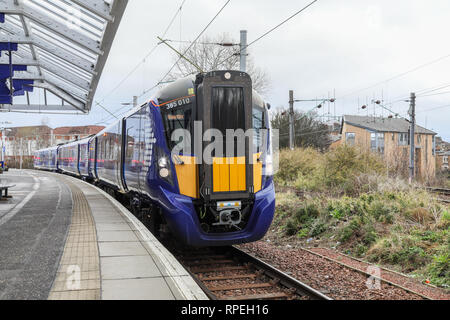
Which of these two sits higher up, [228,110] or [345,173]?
[228,110]

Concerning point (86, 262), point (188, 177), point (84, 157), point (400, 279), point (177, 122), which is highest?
point (177, 122)

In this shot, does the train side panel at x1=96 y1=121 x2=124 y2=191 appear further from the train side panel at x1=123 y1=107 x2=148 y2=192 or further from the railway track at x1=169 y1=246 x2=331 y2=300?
the railway track at x1=169 y1=246 x2=331 y2=300

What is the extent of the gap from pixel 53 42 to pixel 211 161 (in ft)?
26.3

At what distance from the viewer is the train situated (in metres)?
6.96

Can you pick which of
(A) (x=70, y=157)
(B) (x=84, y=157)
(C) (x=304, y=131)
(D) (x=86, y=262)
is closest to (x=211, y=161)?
(D) (x=86, y=262)

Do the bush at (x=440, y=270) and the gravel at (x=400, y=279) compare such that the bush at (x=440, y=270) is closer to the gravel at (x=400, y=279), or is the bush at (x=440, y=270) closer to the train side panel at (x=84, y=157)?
the gravel at (x=400, y=279)

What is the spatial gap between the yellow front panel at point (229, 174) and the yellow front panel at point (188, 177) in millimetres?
329

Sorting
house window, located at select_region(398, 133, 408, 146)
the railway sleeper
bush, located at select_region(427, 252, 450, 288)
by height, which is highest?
house window, located at select_region(398, 133, 408, 146)

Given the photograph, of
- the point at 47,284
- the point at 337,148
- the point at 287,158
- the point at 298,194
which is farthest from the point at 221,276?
the point at 287,158

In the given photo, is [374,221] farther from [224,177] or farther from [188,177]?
[188,177]

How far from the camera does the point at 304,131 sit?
50.9m

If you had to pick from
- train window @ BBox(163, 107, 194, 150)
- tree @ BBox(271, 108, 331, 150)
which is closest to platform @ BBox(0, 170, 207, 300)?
train window @ BBox(163, 107, 194, 150)

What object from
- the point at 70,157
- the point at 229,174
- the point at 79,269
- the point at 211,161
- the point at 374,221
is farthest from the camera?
the point at 70,157

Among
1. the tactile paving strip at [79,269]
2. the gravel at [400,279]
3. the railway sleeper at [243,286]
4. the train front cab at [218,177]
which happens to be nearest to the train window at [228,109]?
the train front cab at [218,177]
